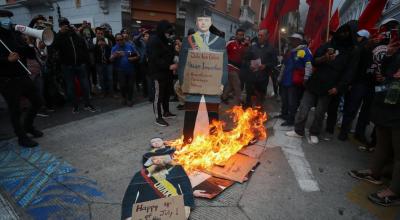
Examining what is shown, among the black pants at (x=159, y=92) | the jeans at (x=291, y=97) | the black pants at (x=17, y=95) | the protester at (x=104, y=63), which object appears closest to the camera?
the black pants at (x=17, y=95)

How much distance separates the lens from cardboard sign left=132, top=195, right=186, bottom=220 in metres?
2.46

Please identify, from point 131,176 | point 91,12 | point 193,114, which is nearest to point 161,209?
point 131,176

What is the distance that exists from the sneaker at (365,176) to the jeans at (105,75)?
22.7 ft

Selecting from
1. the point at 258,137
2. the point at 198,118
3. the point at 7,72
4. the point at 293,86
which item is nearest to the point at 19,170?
the point at 7,72

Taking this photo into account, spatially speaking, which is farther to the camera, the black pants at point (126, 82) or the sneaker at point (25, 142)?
the black pants at point (126, 82)

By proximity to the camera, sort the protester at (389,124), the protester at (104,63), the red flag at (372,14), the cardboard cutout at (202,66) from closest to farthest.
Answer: the protester at (389,124), the cardboard cutout at (202,66), the red flag at (372,14), the protester at (104,63)

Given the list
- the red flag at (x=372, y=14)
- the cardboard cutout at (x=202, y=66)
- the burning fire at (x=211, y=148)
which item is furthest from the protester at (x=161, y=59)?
the red flag at (x=372, y=14)

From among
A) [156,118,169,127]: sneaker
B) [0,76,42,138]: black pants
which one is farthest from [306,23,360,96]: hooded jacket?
[0,76,42,138]: black pants

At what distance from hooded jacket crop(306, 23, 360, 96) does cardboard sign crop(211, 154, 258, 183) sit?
207 centimetres

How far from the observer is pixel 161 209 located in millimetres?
2502

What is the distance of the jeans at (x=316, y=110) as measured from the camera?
4.84 m

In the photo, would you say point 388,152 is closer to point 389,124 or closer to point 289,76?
point 389,124

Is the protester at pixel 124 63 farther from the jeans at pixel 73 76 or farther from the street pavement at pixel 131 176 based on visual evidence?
the street pavement at pixel 131 176

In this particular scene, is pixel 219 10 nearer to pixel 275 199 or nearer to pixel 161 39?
pixel 161 39
